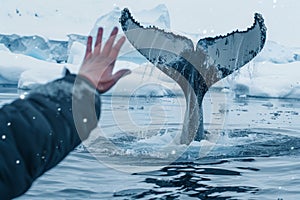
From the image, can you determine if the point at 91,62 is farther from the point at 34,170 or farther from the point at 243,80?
the point at 243,80

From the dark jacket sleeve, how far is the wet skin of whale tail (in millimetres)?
4133

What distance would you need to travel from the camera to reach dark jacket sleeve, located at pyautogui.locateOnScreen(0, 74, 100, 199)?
4.35 feet

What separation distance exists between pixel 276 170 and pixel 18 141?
3.91 metres

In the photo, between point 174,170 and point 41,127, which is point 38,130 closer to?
point 41,127

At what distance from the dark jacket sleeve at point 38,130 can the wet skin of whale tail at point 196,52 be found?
13.6ft

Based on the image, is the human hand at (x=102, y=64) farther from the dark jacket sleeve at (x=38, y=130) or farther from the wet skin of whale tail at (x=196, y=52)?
the wet skin of whale tail at (x=196, y=52)

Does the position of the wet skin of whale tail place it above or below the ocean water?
above

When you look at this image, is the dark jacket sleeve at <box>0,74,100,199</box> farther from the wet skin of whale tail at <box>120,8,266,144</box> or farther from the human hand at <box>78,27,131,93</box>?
the wet skin of whale tail at <box>120,8,266,144</box>

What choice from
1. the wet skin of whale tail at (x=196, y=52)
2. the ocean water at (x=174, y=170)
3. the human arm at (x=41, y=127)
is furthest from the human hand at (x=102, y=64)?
the wet skin of whale tail at (x=196, y=52)

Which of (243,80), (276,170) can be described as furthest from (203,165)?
(243,80)

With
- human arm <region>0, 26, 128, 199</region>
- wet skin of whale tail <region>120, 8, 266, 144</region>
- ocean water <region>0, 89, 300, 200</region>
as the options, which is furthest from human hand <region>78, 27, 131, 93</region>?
wet skin of whale tail <region>120, 8, 266, 144</region>

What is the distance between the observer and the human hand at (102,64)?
1.50m

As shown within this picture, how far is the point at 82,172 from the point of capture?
4.71 metres

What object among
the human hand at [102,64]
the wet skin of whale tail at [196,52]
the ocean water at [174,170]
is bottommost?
the ocean water at [174,170]
